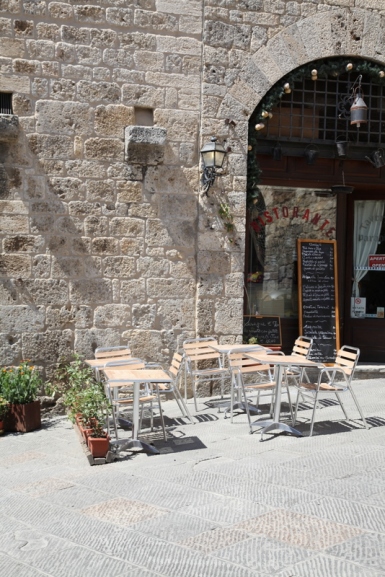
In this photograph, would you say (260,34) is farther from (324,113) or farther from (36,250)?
(36,250)

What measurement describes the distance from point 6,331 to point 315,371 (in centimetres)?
368

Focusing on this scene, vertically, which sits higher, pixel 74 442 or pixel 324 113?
pixel 324 113

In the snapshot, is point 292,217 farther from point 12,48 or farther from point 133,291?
point 12,48

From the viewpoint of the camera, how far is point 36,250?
715cm

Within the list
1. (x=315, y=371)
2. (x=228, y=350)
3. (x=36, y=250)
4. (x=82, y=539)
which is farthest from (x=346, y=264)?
(x=82, y=539)

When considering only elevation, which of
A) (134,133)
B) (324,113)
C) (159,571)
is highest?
(324,113)

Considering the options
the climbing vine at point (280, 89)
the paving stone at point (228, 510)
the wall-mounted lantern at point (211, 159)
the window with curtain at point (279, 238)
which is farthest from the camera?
the window with curtain at point (279, 238)

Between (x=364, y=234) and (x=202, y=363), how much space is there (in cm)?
306

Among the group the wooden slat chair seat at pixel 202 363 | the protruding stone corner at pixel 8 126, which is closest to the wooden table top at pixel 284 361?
the wooden slat chair seat at pixel 202 363

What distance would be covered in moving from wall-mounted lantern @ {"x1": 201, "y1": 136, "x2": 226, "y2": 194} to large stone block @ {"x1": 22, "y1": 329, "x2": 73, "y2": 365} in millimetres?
2212

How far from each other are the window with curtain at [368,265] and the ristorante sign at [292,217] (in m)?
0.48

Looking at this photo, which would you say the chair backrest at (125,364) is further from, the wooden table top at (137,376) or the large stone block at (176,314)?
the large stone block at (176,314)

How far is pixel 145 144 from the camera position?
287 inches

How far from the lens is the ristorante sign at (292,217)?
28.0ft
